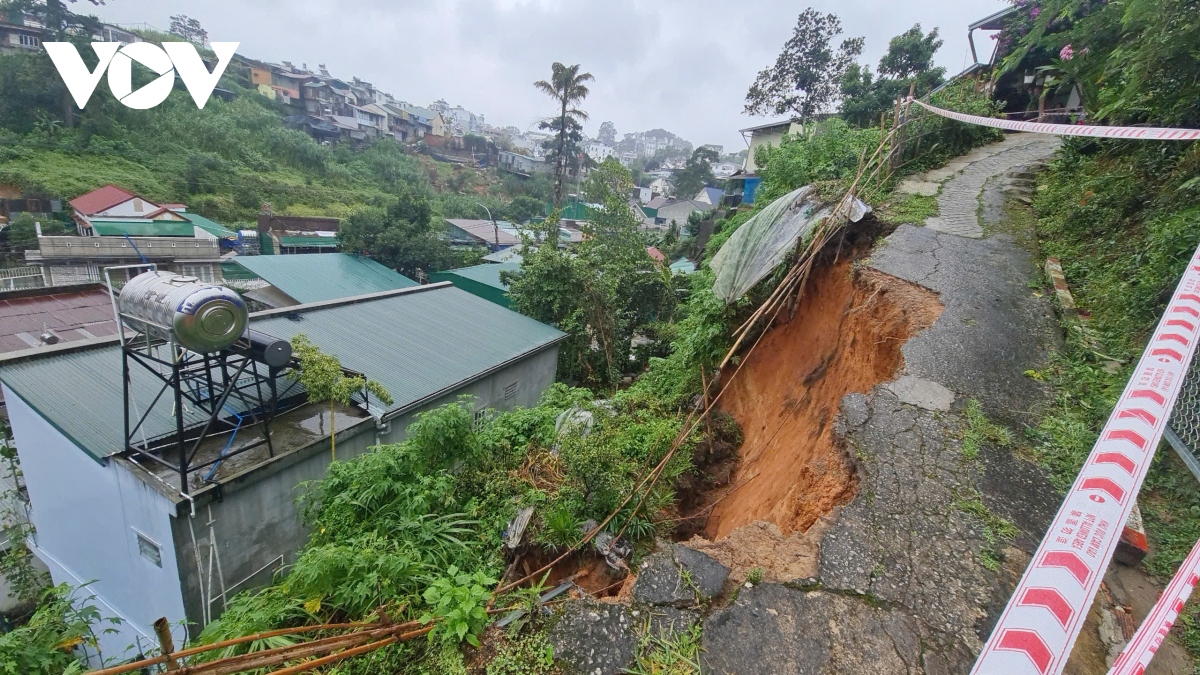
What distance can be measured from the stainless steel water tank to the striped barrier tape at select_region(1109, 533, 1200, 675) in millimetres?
5941

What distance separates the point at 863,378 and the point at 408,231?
1981 cm

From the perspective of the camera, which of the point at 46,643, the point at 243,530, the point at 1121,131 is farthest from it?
the point at 243,530

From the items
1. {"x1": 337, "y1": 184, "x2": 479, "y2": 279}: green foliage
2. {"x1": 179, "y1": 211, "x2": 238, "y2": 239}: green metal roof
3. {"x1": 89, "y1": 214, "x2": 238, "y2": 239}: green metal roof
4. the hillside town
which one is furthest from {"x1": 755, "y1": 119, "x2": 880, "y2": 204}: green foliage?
{"x1": 179, "y1": 211, "x2": 238, "y2": 239}: green metal roof

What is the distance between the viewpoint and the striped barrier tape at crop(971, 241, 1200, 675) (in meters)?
1.51

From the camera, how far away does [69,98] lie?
27516 millimetres

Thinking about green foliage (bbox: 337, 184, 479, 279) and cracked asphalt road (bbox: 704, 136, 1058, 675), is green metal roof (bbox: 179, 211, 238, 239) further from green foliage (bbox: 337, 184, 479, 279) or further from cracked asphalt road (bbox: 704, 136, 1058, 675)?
cracked asphalt road (bbox: 704, 136, 1058, 675)

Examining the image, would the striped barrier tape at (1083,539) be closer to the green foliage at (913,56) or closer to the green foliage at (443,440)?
the green foliage at (443,440)

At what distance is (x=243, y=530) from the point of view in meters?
5.64

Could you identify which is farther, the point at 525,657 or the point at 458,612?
the point at 458,612

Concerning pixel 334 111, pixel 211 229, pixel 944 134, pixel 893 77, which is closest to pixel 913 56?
pixel 893 77

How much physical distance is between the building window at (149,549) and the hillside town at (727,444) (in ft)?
0.20

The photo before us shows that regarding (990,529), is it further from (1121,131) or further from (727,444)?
(1121,131)

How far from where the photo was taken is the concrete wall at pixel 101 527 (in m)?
5.24

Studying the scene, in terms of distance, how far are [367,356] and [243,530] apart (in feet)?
11.5
